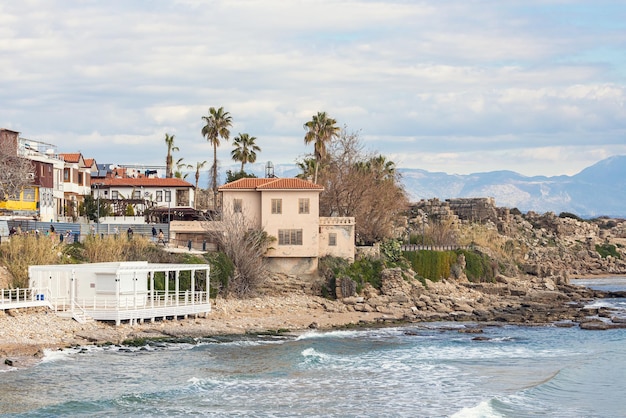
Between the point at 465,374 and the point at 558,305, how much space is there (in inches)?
1050

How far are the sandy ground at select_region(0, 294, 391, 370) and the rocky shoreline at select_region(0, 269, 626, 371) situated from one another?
0.04m

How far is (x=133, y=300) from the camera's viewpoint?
150 ft

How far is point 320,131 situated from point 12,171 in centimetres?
2450

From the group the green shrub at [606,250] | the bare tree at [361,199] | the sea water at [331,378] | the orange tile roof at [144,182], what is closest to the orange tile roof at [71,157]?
the orange tile roof at [144,182]

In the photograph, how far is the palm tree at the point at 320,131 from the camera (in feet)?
244

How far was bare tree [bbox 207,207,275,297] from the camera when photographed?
56.1 m

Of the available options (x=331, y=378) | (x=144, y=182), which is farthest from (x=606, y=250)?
(x=331, y=378)

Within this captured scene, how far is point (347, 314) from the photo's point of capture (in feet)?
178

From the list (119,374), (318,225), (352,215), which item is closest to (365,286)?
(318,225)

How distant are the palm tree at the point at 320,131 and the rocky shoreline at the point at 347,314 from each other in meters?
16.0

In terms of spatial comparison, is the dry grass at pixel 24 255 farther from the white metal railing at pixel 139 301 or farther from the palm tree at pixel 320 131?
the palm tree at pixel 320 131

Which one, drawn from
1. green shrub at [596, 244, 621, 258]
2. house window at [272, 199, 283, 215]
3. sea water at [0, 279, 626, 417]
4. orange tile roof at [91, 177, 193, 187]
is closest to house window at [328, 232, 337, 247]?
A: house window at [272, 199, 283, 215]

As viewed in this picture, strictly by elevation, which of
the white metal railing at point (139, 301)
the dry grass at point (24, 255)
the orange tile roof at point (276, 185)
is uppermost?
the orange tile roof at point (276, 185)

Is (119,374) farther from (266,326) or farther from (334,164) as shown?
(334,164)
